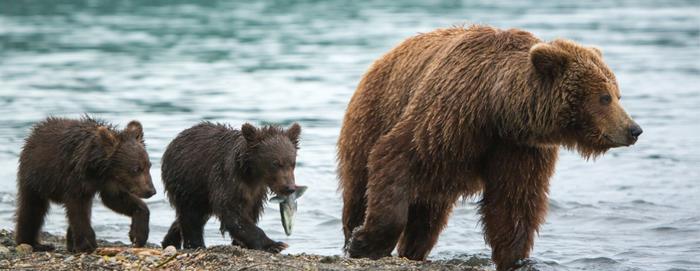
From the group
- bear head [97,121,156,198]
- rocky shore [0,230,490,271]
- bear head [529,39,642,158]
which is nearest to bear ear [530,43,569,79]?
bear head [529,39,642,158]

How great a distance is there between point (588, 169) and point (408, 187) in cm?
658

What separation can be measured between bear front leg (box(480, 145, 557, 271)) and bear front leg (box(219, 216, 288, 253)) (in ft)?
4.64

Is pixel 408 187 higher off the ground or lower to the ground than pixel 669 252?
higher

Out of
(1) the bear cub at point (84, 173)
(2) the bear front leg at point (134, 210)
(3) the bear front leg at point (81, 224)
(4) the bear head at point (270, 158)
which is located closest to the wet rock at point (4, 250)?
(1) the bear cub at point (84, 173)

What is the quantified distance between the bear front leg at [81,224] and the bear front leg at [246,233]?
854mm

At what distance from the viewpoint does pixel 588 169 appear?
546 inches

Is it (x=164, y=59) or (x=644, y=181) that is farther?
(x=164, y=59)

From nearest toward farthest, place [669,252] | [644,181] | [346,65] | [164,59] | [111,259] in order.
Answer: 1. [111,259]
2. [669,252]
3. [644,181]
4. [346,65]
5. [164,59]

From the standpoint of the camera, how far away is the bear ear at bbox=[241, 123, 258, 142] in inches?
316

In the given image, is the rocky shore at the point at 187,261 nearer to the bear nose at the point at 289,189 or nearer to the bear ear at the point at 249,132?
→ the bear nose at the point at 289,189

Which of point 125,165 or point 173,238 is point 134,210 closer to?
point 125,165

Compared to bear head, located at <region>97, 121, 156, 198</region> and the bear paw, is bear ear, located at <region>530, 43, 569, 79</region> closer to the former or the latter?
the bear paw

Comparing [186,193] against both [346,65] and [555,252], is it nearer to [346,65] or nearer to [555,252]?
[555,252]

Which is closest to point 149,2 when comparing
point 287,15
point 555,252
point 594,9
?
point 287,15
